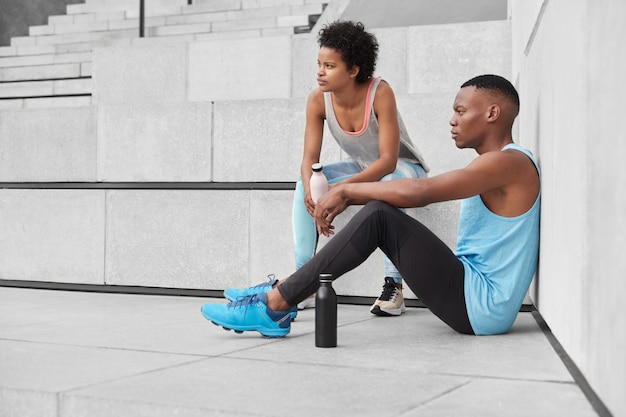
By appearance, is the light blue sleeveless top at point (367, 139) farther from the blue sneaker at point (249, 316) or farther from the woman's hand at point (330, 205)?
the blue sneaker at point (249, 316)

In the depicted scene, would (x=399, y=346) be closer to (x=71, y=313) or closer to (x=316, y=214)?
(x=316, y=214)

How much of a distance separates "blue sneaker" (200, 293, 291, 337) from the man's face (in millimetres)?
1050

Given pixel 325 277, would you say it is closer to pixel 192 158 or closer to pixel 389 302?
pixel 389 302

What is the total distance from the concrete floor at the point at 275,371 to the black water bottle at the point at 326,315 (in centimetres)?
Answer: 7

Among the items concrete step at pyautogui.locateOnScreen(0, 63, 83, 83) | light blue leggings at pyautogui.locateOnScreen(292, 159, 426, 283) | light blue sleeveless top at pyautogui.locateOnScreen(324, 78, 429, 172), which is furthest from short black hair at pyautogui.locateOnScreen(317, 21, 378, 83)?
concrete step at pyautogui.locateOnScreen(0, 63, 83, 83)

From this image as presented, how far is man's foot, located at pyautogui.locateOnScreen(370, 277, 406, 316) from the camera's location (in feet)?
15.2

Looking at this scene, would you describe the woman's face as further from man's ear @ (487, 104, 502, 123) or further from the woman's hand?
man's ear @ (487, 104, 502, 123)

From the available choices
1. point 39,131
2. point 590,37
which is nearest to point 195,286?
point 39,131

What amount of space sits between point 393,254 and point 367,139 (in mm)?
1262

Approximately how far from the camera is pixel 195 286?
578 centimetres

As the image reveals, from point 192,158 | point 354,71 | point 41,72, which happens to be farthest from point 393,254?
point 41,72

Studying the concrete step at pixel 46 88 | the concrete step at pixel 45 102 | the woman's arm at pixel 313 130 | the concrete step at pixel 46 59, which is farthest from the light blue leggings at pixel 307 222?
the concrete step at pixel 46 59

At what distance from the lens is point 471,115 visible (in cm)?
369

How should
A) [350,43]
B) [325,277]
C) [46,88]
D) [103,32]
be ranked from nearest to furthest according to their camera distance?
1. [325,277]
2. [350,43]
3. [46,88]
4. [103,32]
